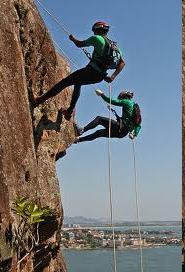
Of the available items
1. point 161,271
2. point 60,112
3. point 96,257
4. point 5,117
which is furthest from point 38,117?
point 96,257

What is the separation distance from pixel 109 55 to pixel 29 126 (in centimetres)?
207

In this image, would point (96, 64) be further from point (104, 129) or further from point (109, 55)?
point (104, 129)

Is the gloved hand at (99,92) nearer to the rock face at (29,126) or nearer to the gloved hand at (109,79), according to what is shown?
the gloved hand at (109,79)

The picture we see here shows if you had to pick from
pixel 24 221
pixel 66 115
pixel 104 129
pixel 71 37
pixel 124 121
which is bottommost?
pixel 24 221

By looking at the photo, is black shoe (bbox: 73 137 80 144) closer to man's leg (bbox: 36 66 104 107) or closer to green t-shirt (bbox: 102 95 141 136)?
green t-shirt (bbox: 102 95 141 136)

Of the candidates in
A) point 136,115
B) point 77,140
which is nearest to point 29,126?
point 136,115

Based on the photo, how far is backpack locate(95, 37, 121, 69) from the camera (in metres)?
9.88

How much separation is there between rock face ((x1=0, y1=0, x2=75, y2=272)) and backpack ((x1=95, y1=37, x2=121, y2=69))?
1.62 meters

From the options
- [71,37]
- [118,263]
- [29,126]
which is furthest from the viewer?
[118,263]

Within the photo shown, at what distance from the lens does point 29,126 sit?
32.8 ft

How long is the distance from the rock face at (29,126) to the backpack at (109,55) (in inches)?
63.9

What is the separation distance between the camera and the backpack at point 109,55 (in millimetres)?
9875

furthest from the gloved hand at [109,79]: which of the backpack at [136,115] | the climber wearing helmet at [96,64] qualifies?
the backpack at [136,115]

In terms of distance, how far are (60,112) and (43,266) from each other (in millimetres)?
3591
